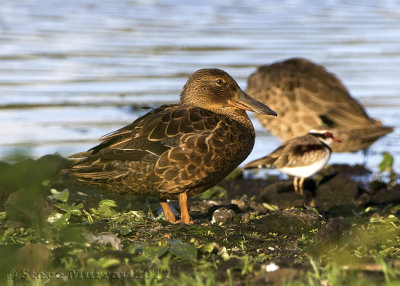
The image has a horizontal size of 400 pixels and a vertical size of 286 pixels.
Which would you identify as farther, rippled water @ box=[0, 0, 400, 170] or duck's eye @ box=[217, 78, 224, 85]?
rippled water @ box=[0, 0, 400, 170]

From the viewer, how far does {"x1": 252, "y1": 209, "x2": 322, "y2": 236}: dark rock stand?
6238 millimetres

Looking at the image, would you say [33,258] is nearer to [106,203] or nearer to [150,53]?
[106,203]

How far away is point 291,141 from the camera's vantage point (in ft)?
31.3

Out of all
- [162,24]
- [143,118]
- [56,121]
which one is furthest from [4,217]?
[162,24]

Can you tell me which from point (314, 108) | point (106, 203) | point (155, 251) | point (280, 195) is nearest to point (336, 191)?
point (280, 195)

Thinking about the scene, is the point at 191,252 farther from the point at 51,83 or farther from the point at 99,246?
the point at 51,83

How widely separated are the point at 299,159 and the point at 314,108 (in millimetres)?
1880

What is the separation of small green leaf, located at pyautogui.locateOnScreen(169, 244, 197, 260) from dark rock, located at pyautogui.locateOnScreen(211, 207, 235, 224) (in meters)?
1.31

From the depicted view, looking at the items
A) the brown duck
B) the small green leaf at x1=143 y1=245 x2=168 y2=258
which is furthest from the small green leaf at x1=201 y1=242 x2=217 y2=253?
the brown duck

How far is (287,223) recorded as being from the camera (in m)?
6.29

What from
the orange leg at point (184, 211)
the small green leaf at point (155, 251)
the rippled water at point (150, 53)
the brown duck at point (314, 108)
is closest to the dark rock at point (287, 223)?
A: the orange leg at point (184, 211)

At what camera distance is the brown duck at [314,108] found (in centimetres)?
1080

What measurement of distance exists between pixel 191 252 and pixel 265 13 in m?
19.6

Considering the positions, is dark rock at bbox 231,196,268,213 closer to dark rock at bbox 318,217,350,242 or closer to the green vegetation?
the green vegetation
